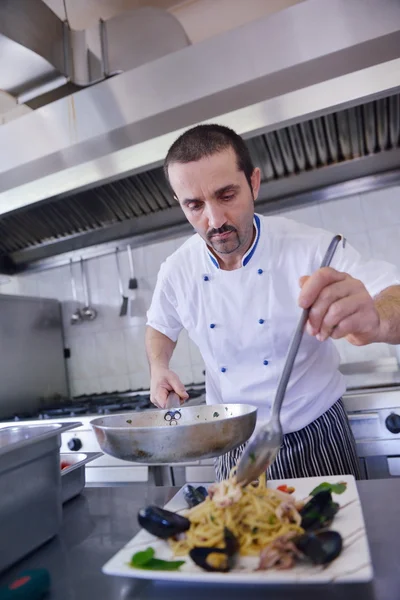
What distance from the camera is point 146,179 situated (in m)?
2.49

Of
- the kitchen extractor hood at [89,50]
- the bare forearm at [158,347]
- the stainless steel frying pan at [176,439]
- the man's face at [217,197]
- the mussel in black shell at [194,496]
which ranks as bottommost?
the mussel in black shell at [194,496]

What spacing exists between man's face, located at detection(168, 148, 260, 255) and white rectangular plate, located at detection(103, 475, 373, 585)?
0.76 metres

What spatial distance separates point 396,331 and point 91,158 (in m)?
1.55

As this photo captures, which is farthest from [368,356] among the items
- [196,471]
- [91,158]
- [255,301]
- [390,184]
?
[91,158]

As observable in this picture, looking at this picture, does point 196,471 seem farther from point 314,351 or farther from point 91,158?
point 91,158

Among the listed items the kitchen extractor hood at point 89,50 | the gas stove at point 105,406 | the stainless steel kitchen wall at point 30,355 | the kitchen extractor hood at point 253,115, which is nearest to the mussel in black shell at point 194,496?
the gas stove at point 105,406

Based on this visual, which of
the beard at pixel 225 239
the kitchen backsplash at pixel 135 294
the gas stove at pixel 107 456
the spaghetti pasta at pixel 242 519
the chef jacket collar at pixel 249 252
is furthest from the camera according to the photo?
the kitchen backsplash at pixel 135 294

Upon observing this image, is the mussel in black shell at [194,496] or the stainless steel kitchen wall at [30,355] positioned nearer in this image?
the mussel in black shell at [194,496]

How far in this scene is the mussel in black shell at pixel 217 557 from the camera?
588mm

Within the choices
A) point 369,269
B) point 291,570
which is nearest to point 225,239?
point 369,269

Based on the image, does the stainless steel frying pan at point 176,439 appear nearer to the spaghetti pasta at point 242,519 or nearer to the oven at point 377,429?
the spaghetti pasta at point 242,519

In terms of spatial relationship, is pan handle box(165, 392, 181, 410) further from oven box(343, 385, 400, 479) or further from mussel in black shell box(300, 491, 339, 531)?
oven box(343, 385, 400, 479)

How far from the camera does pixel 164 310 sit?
1.55m

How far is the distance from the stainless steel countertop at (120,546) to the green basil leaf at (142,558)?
0.16 ft
